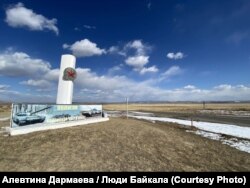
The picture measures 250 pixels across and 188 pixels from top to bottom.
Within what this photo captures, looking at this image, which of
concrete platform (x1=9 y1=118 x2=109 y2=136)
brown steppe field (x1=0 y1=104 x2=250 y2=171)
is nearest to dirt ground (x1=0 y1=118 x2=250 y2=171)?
brown steppe field (x1=0 y1=104 x2=250 y2=171)

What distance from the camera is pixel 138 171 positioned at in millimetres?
7500

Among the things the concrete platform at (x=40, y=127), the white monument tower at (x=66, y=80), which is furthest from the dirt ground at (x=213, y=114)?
the white monument tower at (x=66, y=80)

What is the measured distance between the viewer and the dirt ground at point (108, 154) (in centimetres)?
765

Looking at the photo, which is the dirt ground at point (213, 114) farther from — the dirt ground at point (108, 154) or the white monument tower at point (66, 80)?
the white monument tower at point (66, 80)

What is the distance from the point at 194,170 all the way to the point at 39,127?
10213 mm

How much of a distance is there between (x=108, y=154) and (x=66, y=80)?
1108 cm

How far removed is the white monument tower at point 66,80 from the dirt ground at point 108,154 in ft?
21.3

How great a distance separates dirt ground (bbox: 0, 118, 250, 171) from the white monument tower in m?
6.50

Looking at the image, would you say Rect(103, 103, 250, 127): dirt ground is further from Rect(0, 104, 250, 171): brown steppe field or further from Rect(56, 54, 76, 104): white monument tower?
Rect(56, 54, 76, 104): white monument tower

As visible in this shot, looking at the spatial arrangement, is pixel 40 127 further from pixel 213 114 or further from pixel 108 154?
pixel 213 114

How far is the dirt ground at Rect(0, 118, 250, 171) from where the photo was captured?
7.65 metres

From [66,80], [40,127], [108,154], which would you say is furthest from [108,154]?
[66,80]
